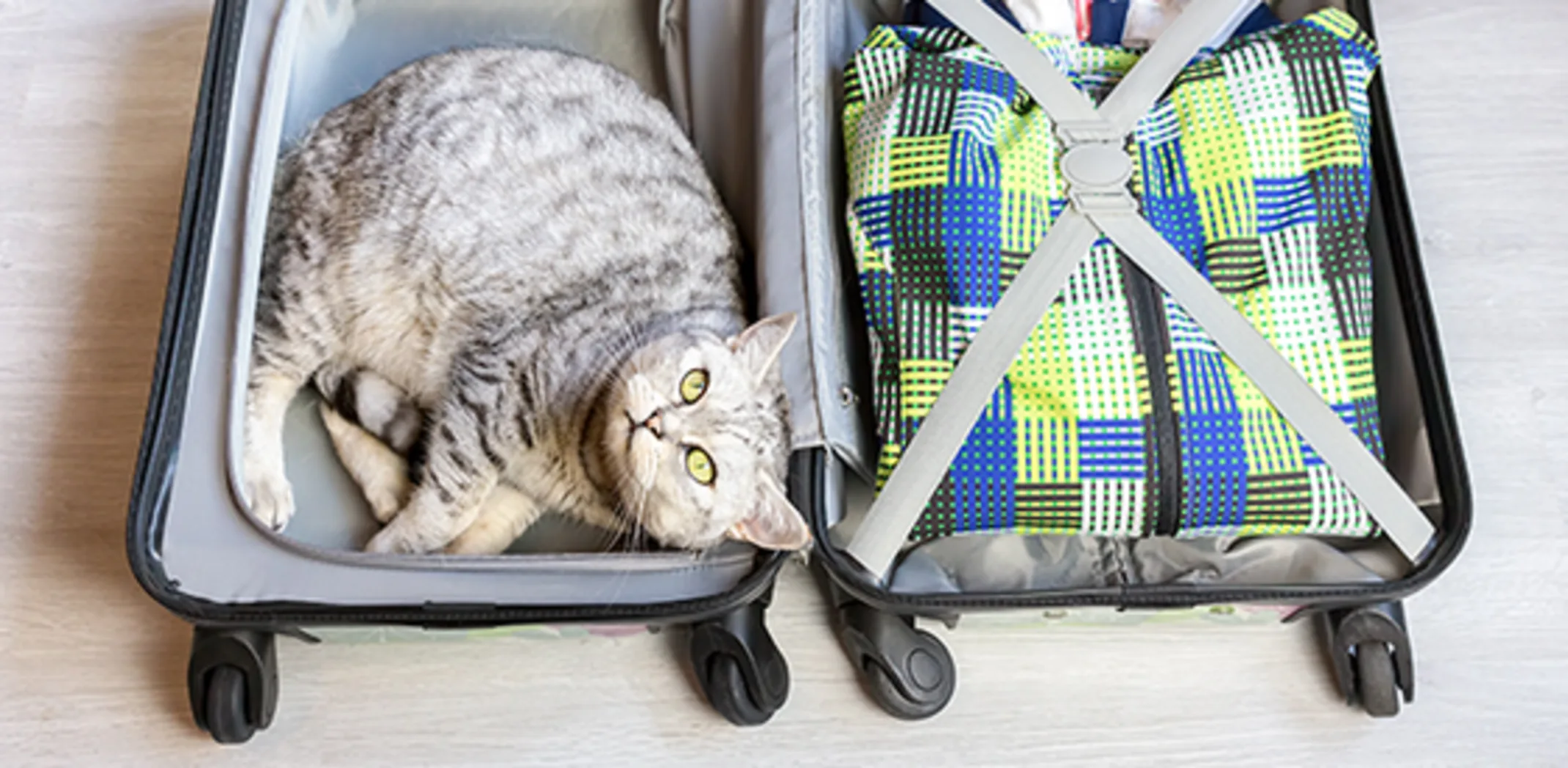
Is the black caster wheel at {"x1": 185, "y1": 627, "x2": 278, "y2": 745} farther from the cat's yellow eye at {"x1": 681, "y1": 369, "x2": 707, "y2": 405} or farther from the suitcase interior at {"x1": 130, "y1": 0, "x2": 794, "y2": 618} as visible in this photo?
the cat's yellow eye at {"x1": 681, "y1": 369, "x2": 707, "y2": 405}

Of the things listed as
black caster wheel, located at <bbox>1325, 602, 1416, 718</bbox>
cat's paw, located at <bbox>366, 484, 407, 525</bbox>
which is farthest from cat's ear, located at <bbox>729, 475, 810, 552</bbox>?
black caster wheel, located at <bbox>1325, 602, 1416, 718</bbox>

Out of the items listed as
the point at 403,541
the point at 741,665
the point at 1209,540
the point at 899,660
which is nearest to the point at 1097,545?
the point at 1209,540

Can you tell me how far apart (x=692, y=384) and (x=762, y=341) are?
79 millimetres

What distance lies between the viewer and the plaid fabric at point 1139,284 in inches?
42.3

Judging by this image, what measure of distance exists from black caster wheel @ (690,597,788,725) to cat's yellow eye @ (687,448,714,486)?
203 millimetres

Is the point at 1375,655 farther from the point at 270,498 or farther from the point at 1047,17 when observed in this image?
the point at 270,498

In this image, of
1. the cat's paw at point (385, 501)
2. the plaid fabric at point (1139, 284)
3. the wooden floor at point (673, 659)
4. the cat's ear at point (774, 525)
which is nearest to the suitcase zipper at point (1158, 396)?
the plaid fabric at point (1139, 284)

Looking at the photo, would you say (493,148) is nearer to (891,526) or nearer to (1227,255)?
(891,526)

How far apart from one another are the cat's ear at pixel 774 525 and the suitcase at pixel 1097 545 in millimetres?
83

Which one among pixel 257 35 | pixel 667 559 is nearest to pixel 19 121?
pixel 257 35

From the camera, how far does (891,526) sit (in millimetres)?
1073

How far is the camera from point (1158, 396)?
1078 millimetres

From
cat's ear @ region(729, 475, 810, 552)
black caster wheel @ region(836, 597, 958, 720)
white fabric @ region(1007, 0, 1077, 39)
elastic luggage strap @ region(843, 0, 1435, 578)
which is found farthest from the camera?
white fabric @ region(1007, 0, 1077, 39)

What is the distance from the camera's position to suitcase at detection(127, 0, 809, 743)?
1.04m
